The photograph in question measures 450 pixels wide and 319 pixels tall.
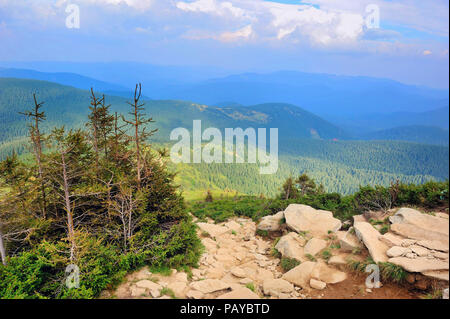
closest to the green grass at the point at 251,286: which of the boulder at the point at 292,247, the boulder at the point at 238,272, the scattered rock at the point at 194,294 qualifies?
the boulder at the point at 238,272

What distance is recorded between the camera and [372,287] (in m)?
9.72

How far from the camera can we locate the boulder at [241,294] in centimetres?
991

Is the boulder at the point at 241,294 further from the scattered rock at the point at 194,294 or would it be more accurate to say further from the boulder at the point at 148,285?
the boulder at the point at 148,285

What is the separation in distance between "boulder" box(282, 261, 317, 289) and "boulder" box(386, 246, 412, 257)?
3267mm

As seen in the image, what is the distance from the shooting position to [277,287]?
11164mm

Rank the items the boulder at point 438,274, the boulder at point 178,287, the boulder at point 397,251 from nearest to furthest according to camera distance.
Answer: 1. the boulder at point 438,274
2. the boulder at point 397,251
3. the boulder at point 178,287

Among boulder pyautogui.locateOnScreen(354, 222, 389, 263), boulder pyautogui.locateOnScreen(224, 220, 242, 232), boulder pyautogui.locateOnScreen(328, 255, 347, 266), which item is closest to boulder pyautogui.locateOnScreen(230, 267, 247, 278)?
boulder pyautogui.locateOnScreen(328, 255, 347, 266)

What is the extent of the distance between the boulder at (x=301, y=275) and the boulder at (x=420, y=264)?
3.37m

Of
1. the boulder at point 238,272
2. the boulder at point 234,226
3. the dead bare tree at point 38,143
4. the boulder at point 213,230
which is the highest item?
the dead bare tree at point 38,143

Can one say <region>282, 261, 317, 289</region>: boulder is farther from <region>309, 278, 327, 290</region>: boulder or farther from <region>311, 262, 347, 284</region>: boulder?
<region>309, 278, 327, 290</region>: boulder

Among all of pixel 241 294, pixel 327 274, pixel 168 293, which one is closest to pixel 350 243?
pixel 327 274

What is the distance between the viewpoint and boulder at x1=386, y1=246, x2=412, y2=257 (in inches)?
406
